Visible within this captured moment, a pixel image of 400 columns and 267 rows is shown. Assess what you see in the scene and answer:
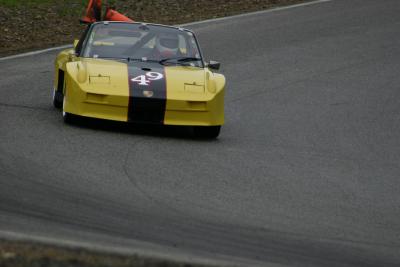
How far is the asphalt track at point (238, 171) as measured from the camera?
22.5 ft

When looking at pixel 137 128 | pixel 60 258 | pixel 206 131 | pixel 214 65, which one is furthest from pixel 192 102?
pixel 60 258

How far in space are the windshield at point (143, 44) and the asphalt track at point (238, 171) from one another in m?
0.89

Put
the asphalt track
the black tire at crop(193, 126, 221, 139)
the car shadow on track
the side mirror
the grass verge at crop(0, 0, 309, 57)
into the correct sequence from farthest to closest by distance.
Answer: the grass verge at crop(0, 0, 309, 57)
the side mirror
the black tire at crop(193, 126, 221, 139)
the car shadow on track
the asphalt track

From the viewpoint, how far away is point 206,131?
11.5m

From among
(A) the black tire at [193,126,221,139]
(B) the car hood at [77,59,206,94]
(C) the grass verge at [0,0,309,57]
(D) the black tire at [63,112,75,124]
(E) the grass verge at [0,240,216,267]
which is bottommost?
(C) the grass verge at [0,0,309,57]

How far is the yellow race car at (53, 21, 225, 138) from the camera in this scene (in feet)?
36.1

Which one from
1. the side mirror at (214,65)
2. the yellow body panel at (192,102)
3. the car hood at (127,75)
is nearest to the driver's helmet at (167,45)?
the car hood at (127,75)

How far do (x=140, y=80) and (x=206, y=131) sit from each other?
0.95 metres

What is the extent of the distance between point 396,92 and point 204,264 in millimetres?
11110

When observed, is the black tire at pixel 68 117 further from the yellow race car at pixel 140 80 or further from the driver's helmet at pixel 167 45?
the driver's helmet at pixel 167 45

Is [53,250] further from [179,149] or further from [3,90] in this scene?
[3,90]

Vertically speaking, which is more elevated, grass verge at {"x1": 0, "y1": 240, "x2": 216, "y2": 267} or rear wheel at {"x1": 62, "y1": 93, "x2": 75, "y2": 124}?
grass verge at {"x1": 0, "y1": 240, "x2": 216, "y2": 267}

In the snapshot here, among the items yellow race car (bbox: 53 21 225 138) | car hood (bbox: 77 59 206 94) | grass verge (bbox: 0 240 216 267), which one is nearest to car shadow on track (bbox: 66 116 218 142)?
yellow race car (bbox: 53 21 225 138)

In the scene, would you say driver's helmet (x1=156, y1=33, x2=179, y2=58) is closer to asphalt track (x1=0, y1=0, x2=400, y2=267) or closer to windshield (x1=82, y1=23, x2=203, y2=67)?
windshield (x1=82, y1=23, x2=203, y2=67)
